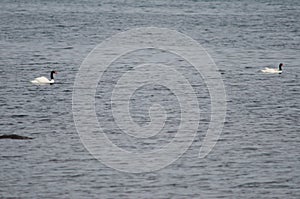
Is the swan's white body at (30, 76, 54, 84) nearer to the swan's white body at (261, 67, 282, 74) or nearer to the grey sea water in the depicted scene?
the grey sea water

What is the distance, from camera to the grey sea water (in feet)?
87.9

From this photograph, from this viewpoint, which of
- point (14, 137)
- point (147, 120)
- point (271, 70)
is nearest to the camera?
point (14, 137)

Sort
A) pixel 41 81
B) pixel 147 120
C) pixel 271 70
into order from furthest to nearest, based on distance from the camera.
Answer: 1. pixel 271 70
2. pixel 41 81
3. pixel 147 120

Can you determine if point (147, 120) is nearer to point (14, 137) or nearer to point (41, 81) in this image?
point (14, 137)

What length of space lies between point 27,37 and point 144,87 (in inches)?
1010

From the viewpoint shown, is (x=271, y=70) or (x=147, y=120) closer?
(x=147, y=120)

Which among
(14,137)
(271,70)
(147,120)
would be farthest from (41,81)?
(271,70)

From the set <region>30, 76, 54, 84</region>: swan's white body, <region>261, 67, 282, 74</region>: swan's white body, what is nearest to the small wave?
<region>30, 76, 54, 84</region>: swan's white body

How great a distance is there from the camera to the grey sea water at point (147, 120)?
26.8 m

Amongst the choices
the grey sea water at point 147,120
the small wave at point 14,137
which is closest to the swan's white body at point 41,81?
the grey sea water at point 147,120

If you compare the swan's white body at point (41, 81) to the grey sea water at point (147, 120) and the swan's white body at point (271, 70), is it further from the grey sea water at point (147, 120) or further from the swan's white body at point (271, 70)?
the swan's white body at point (271, 70)

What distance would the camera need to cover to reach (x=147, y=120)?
36688mm

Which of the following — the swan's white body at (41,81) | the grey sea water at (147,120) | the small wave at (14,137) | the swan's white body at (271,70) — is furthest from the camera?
the swan's white body at (271,70)

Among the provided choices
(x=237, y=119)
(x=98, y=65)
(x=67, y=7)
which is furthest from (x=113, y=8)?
(x=237, y=119)
